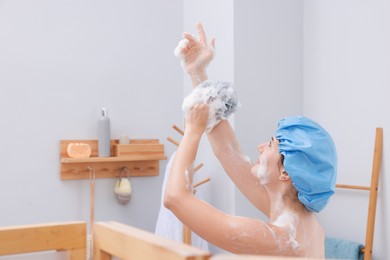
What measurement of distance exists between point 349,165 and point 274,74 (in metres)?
0.63

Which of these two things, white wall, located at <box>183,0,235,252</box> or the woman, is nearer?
the woman

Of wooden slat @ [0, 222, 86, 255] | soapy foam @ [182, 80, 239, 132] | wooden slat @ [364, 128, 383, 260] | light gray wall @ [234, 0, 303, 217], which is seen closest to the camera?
wooden slat @ [0, 222, 86, 255]

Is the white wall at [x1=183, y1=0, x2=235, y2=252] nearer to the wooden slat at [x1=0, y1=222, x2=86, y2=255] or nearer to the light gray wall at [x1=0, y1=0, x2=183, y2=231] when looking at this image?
the light gray wall at [x1=0, y1=0, x2=183, y2=231]

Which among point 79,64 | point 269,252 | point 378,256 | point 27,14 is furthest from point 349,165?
point 27,14

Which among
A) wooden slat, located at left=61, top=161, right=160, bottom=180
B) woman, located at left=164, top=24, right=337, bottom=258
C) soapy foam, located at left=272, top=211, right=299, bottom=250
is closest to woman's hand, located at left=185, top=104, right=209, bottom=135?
woman, located at left=164, top=24, right=337, bottom=258

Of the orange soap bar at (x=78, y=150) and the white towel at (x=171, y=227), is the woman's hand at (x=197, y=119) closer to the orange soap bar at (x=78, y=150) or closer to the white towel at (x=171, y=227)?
the white towel at (x=171, y=227)

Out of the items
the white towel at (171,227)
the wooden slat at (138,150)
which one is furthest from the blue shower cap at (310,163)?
the wooden slat at (138,150)

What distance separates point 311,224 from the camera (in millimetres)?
1489

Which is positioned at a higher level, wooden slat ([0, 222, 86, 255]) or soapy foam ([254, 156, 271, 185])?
soapy foam ([254, 156, 271, 185])

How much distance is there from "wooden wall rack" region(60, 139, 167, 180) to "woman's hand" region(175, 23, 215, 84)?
3.80 ft

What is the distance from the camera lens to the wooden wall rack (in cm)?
Answer: 267

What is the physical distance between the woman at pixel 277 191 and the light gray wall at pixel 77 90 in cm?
126

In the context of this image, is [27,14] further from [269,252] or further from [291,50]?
[269,252]

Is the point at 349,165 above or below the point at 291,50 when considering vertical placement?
below
